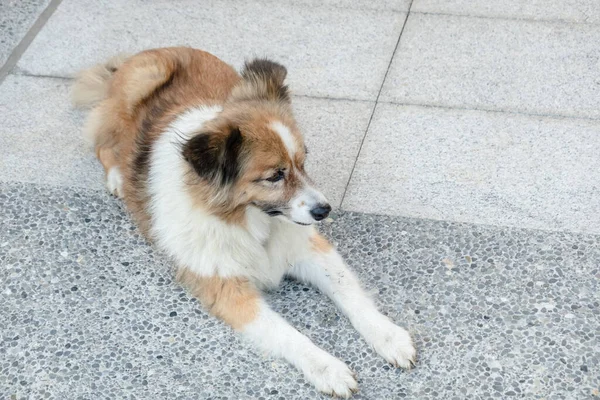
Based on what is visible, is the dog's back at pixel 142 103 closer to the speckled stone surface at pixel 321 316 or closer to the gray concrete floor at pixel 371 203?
the gray concrete floor at pixel 371 203

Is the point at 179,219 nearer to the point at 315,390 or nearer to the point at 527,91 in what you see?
the point at 315,390

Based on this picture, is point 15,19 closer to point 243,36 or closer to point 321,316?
point 243,36

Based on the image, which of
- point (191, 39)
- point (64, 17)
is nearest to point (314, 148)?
point (191, 39)

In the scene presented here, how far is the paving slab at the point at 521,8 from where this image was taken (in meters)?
7.07

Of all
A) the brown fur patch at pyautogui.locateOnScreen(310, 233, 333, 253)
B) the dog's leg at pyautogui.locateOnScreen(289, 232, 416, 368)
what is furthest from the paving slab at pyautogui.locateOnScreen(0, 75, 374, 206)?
the dog's leg at pyautogui.locateOnScreen(289, 232, 416, 368)

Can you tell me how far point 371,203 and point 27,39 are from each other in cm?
378

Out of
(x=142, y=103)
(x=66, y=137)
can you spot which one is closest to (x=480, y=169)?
(x=142, y=103)

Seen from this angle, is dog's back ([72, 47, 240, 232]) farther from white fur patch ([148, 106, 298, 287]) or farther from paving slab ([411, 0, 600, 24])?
paving slab ([411, 0, 600, 24])

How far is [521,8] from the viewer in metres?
7.23

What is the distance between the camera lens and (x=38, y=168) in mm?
5797

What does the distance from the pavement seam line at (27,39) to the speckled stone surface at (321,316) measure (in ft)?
6.49

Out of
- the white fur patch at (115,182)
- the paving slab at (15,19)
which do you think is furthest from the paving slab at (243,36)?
the white fur patch at (115,182)

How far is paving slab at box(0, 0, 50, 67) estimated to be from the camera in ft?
23.4

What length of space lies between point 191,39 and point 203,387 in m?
3.79
